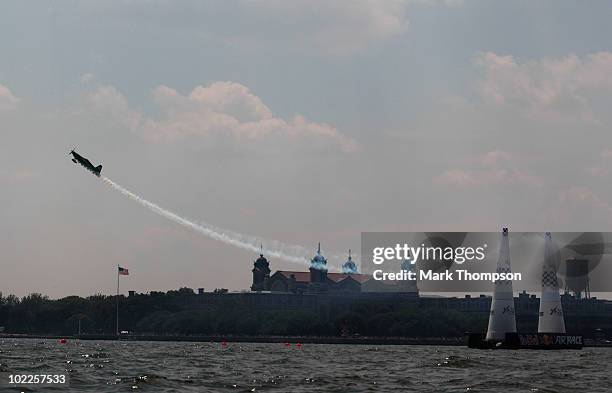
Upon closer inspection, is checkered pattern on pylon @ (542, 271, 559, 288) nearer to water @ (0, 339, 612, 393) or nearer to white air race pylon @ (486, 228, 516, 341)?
white air race pylon @ (486, 228, 516, 341)

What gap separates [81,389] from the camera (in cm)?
7581

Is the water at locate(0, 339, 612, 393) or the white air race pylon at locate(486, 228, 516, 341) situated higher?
the white air race pylon at locate(486, 228, 516, 341)

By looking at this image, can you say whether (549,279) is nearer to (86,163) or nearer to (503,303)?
(503,303)

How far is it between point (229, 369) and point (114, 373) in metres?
12.6

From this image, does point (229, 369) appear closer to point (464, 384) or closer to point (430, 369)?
point (430, 369)

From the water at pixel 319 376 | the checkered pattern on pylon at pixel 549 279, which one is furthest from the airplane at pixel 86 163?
the checkered pattern on pylon at pixel 549 279

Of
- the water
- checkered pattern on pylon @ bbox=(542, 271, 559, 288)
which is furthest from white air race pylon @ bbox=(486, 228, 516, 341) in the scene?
the water

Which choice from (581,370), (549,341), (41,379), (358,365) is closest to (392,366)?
(358,365)

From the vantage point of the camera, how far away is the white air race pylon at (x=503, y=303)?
A: 144m

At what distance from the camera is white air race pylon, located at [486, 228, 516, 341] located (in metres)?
144

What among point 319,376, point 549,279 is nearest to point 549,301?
point 549,279

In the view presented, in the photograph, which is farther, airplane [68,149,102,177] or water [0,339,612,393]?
airplane [68,149,102,177]

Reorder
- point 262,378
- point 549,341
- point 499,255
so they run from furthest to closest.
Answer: point 549,341
point 499,255
point 262,378

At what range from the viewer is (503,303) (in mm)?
147250
